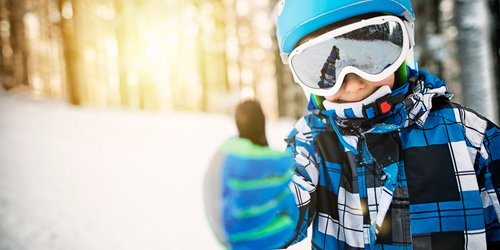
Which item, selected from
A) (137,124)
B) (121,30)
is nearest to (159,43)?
(121,30)

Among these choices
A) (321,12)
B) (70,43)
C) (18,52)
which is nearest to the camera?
(321,12)

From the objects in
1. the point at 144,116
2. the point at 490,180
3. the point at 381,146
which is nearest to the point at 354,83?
the point at 381,146

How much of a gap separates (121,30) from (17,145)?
445 inches

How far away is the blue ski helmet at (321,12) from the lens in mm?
1352

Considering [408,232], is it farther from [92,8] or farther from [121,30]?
[121,30]

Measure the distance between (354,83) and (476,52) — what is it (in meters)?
3.38

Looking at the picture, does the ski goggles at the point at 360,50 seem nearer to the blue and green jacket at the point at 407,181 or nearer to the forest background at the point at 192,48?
the blue and green jacket at the point at 407,181

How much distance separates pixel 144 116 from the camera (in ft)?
43.4

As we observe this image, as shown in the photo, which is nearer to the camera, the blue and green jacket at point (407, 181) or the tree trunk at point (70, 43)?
the blue and green jacket at point (407, 181)

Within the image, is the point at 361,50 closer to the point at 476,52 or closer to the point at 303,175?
the point at 303,175

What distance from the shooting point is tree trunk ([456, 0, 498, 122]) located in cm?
352

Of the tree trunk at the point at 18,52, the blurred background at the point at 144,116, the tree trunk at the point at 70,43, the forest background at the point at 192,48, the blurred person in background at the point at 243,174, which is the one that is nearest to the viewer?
the blurred person in background at the point at 243,174

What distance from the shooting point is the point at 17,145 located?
7.60 meters

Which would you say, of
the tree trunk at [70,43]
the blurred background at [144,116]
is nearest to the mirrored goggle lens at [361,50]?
the blurred background at [144,116]
